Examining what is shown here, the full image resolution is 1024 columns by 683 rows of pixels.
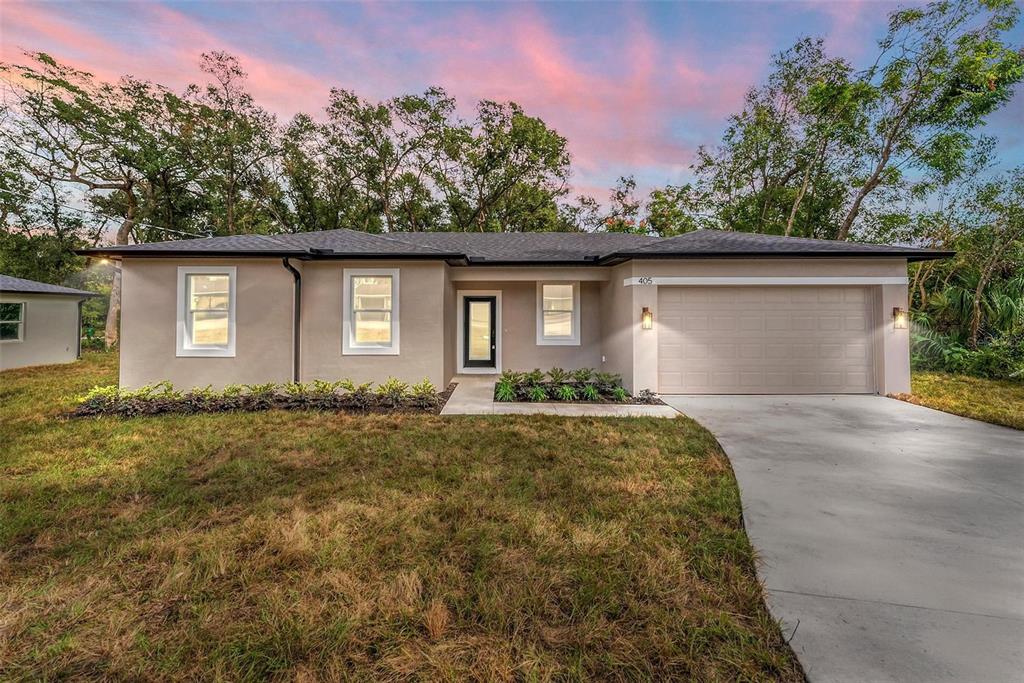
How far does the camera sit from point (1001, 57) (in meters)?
13.3

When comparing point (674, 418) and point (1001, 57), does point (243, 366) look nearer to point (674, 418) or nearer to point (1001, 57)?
point (674, 418)

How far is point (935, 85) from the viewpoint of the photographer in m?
14.6

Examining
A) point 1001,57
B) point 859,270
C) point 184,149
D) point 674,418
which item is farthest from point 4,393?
point 1001,57

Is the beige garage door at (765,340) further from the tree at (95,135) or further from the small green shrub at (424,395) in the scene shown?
the tree at (95,135)

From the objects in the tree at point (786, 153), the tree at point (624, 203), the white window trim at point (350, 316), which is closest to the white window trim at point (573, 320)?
the white window trim at point (350, 316)

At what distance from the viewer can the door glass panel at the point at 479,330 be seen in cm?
1056

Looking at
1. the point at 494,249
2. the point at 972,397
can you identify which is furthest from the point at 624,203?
the point at 972,397

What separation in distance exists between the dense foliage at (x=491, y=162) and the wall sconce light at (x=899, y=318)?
5601 millimetres

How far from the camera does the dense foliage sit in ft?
46.2

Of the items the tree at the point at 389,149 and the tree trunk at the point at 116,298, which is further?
the tree at the point at 389,149

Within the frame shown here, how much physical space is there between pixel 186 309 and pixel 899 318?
13956mm

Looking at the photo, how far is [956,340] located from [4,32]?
19604mm

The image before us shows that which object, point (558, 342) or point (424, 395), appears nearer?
point (424, 395)

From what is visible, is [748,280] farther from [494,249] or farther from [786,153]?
[786,153]
